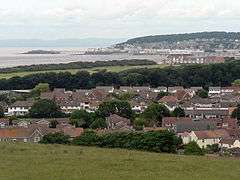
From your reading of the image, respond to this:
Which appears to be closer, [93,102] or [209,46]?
[93,102]

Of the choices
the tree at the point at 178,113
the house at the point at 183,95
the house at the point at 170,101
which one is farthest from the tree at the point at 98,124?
the house at the point at 183,95

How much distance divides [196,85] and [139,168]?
56120 mm

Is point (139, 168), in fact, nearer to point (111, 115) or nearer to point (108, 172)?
point (108, 172)

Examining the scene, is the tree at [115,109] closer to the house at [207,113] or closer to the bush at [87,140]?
the house at [207,113]

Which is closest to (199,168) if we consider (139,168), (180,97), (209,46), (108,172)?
(139,168)

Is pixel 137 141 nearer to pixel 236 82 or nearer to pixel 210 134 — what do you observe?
pixel 210 134

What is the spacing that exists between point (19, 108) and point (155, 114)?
43.1 ft

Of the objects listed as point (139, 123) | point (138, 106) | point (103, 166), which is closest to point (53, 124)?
point (139, 123)

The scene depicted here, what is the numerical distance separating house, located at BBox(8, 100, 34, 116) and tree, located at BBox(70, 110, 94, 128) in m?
8.59

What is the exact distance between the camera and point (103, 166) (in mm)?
16203

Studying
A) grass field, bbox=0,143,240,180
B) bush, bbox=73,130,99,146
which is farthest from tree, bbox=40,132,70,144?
grass field, bbox=0,143,240,180

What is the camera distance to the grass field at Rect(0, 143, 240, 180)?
14.4 meters

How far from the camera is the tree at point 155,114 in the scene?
39.1 m

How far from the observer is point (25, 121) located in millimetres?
39844
